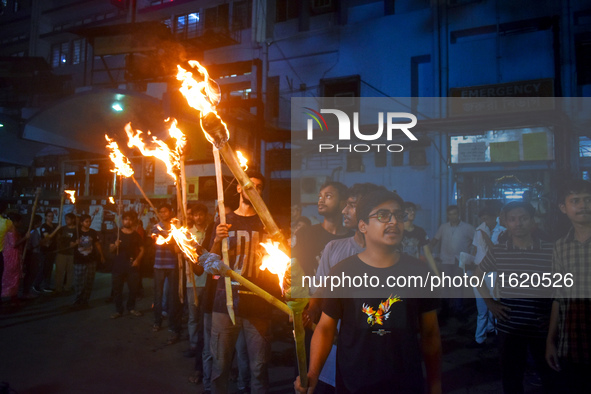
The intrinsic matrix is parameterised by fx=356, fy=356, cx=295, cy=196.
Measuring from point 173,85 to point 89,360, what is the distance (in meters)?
12.1

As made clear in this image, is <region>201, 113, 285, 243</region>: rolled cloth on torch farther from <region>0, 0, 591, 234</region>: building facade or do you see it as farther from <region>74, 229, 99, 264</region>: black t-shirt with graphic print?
<region>0, 0, 591, 234</region>: building facade

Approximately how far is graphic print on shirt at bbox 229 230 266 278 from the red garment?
6581 millimetres

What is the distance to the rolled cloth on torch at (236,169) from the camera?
1458mm

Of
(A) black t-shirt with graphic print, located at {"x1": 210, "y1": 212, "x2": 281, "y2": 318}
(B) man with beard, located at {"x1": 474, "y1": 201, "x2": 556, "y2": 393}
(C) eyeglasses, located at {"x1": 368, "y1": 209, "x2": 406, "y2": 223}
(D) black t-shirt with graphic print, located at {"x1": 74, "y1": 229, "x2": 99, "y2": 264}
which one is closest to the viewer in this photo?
(C) eyeglasses, located at {"x1": 368, "y1": 209, "x2": 406, "y2": 223}

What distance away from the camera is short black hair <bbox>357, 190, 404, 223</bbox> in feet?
7.68

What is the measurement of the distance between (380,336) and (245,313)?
4.47 ft

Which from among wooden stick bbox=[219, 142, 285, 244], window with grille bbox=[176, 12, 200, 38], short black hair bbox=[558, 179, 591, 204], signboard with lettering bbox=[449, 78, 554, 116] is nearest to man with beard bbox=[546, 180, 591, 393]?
short black hair bbox=[558, 179, 591, 204]

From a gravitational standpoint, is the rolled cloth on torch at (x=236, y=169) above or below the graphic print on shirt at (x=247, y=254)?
above

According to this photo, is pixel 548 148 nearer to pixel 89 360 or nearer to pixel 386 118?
pixel 386 118

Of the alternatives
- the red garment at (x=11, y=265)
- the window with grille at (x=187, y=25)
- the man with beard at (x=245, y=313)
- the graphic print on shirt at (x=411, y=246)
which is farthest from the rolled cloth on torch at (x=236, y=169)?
the window with grille at (x=187, y=25)

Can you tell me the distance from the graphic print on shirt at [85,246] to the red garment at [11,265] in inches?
45.6

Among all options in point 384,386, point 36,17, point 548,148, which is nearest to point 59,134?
point 36,17

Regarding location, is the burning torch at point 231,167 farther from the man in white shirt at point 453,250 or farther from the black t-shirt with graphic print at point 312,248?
the man in white shirt at point 453,250

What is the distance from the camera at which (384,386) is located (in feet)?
6.70
